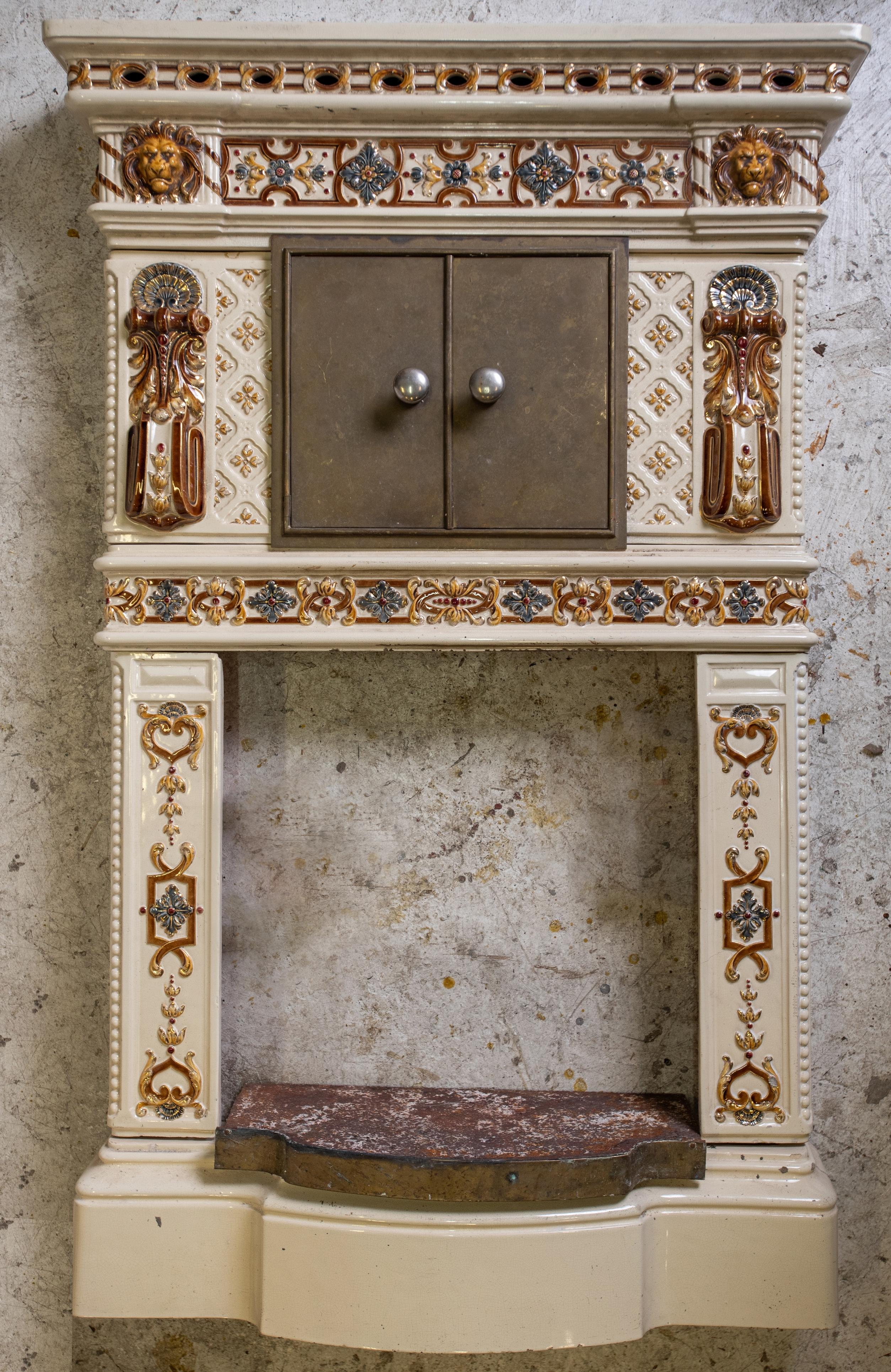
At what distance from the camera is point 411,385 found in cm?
155

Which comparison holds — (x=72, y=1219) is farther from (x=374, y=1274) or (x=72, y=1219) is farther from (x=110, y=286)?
(x=110, y=286)

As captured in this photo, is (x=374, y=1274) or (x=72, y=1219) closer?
(x=374, y=1274)

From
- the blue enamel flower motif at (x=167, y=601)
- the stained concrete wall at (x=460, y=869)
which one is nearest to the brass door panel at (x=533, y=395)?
the stained concrete wall at (x=460, y=869)

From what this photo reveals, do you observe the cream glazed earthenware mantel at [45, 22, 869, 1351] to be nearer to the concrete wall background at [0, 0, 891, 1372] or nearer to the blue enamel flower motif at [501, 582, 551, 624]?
the blue enamel flower motif at [501, 582, 551, 624]

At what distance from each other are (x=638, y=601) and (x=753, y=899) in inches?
21.4

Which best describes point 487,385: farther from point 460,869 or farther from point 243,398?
point 460,869

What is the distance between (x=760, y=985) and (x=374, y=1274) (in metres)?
0.78

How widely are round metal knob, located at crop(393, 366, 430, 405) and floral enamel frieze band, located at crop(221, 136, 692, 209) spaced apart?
0.31m

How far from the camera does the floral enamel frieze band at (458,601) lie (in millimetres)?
1619

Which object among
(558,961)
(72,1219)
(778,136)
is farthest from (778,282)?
(72,1219)

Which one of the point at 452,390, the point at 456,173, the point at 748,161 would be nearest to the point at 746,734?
the point at 452,390

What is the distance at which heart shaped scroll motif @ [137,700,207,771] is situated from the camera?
164 cm

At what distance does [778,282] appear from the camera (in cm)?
161

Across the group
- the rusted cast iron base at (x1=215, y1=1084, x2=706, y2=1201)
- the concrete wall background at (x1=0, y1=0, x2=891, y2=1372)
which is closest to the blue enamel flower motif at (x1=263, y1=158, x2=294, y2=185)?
the concrete wall background at (x1=0, y1=0, x2=891, y2=1372)
